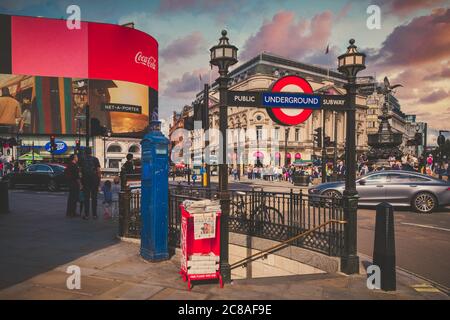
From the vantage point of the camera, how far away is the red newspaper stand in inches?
188

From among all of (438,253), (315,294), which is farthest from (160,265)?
(438,253)

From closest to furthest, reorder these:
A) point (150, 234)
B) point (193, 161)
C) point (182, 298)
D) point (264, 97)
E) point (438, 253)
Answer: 1. point (182, 298)
2. point (264, 97)
3. point (150, 234)
4. point (438, 253)
5. point (193, 161)

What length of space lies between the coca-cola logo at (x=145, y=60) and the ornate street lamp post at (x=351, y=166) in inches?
2246

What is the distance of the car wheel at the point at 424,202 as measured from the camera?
11531 millimetres

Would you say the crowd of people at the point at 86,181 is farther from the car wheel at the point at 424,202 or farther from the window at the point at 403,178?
the car wheel at the point at 424,202

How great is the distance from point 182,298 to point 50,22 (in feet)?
196

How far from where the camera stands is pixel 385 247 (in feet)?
15.8

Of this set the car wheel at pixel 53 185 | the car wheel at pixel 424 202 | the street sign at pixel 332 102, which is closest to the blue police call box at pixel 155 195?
the street sign at pixel 332 102

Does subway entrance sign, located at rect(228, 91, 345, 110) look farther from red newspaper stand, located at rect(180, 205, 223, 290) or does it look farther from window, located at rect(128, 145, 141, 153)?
window, located at rect(128, 145, 141, 153)

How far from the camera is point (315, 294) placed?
14.7 feet

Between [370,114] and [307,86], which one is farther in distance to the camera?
[370,114]

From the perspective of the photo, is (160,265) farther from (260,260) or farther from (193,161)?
(193,161)

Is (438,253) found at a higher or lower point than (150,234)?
lower
